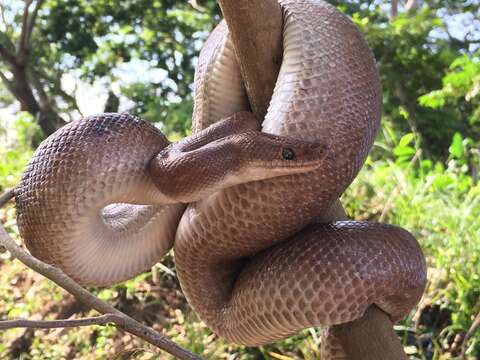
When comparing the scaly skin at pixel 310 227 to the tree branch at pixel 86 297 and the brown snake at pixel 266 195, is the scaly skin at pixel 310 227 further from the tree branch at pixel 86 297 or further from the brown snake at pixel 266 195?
the tree branch at pixel 86 297

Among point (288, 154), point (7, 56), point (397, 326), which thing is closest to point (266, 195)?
point (288, 154)

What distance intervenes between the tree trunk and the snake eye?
6.0 inches

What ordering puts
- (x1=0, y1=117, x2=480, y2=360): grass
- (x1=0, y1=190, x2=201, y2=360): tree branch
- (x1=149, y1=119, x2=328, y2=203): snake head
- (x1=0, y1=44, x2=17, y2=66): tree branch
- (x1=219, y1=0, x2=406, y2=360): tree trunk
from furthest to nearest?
1. (x1=0, y1=44, x2=17, y2=66): tree branch
2. (x1=0, y1=117, x2=480, y2=360): grass
3. (x1=149, y1=119, x2=328, y2=203): snake head
4. (x1=219, y1=0, x2=406, y2=360): tree trunk
5. (x1=0, y1=190, x2=201, y2=360): tree branch

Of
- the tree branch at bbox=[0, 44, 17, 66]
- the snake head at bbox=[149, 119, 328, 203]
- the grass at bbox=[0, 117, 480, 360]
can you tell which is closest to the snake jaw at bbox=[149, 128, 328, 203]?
the snake head at bbox=[149, 119, 328, 203]

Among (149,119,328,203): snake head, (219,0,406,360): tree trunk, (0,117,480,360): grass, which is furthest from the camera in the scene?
(0,117,480,360): grass

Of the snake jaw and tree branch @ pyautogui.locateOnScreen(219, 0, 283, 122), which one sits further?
the snake jaw

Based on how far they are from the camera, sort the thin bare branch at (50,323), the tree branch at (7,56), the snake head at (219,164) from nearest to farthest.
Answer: the thin bare branch at (50,323)
the snake head at (219,164)
the tree branch at (7,56)

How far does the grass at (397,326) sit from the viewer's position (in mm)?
3242

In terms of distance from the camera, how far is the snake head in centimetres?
114

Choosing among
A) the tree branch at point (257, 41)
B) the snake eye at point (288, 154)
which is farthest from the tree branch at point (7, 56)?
the snake eye at point (288, 154)

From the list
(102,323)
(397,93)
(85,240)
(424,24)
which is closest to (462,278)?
(85,240)

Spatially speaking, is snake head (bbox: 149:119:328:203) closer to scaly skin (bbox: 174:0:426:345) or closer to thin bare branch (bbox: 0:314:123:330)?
scaly skin (bbox: 174:0:426:345)

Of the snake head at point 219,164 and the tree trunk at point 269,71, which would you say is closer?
the tree trunk at point 269,71

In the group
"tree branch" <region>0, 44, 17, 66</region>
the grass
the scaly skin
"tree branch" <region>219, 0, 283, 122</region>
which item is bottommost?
the grass
